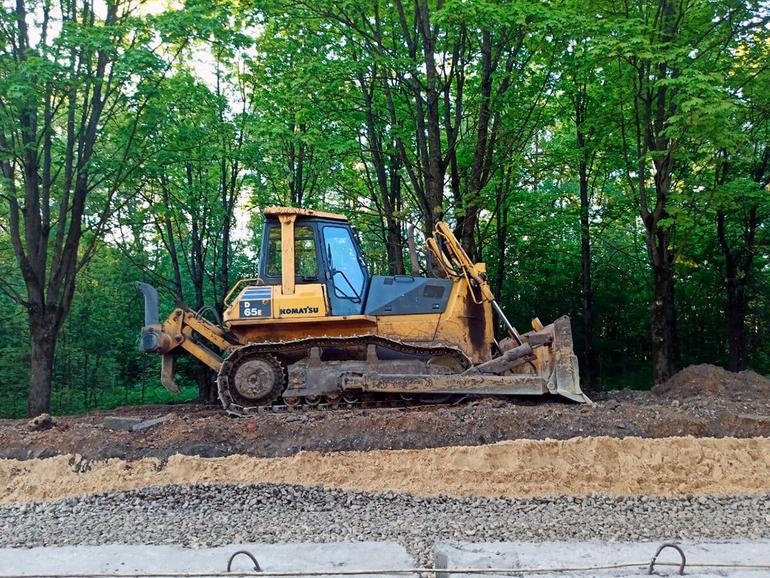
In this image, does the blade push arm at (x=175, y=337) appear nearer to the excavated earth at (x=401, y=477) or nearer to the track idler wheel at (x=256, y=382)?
the track idler wheel at (x=256, y=382)

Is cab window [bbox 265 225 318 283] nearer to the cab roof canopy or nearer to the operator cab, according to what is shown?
the operator cab

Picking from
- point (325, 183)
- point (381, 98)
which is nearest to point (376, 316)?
point (381, 98)

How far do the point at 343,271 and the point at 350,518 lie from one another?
4.95 m

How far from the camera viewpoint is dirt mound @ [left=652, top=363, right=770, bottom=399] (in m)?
10.8

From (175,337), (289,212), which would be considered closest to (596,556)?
(289,212)

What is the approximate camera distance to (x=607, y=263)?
21.8 metres

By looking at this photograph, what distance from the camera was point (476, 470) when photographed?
23.3ft

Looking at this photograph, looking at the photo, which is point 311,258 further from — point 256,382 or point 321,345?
point 256,382

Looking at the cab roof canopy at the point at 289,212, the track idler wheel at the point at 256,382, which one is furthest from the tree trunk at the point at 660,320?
the track idler wheel at the point at 256,382

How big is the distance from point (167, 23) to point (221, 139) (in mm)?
4486

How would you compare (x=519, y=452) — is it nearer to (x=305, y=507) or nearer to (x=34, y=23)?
(x=305, y=507)

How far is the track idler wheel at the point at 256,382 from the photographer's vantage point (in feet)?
32.0

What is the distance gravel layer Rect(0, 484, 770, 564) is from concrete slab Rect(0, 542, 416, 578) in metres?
0.73

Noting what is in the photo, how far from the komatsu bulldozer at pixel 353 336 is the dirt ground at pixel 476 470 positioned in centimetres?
218
